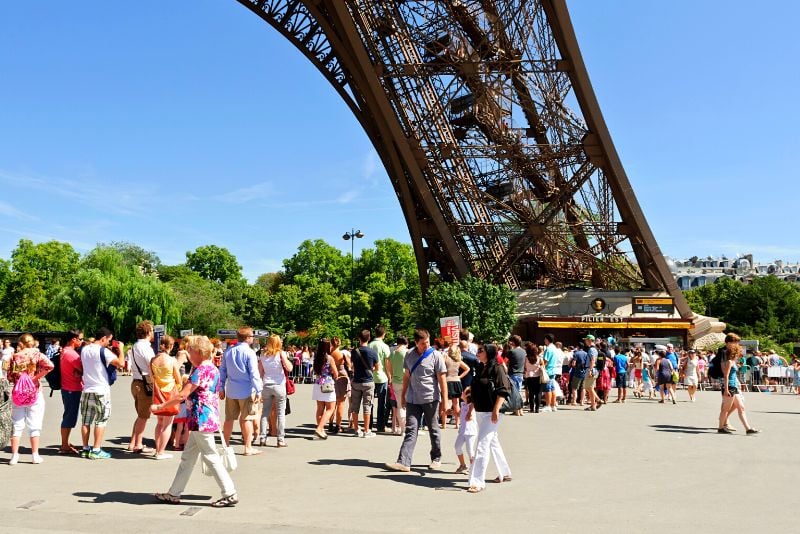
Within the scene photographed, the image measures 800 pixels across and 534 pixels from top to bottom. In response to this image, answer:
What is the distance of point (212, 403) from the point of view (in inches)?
282

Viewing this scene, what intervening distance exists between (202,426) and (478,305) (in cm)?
2979

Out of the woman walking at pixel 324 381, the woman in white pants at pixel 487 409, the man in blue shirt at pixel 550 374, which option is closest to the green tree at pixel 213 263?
the man in blue shirt at pixel 550 374

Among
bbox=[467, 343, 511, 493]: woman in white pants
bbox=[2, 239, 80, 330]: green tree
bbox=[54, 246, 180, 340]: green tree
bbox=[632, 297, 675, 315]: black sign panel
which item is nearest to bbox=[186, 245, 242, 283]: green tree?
bbox=[2, 239, 80, 330]: green tree

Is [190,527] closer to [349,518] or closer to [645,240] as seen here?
[349,518]

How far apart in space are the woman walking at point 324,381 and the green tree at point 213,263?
8042 centimetres

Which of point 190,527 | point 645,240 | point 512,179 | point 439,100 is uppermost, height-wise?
point 439,100

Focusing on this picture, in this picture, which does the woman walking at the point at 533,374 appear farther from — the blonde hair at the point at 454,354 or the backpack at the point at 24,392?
the backpack at the point at 24,392

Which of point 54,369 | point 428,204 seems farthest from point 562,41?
point 54,369

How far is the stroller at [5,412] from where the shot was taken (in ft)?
32.8

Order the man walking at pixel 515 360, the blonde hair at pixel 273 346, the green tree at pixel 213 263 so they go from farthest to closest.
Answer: the green tree at pixel 213 263 → the man walking at pixel 515 360 → the blonde hair at pixel 273 346

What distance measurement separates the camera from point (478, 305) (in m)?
36.3

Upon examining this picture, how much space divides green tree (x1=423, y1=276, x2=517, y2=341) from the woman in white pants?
27337mm

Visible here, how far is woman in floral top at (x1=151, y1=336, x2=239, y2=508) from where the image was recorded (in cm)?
700

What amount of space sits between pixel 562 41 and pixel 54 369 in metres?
24.6
